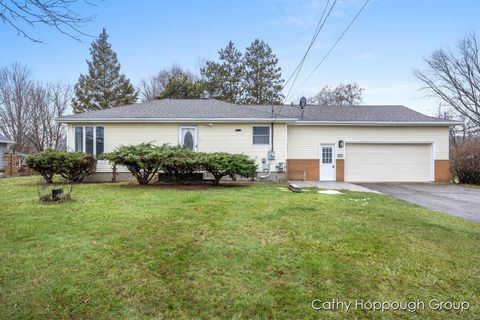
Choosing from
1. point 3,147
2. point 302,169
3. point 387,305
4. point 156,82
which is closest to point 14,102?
point 3,147

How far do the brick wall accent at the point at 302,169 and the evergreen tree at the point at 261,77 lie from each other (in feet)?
54.6

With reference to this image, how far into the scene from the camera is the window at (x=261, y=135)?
1255cm

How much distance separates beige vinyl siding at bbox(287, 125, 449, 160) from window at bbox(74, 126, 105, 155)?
8552mm

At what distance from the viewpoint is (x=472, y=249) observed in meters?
4.08

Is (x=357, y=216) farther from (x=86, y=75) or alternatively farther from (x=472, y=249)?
(x=86, y=75)

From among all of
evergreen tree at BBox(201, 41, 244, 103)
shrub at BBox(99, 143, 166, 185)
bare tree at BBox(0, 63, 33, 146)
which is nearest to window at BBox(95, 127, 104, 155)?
shrub at BBox(99, 143, 166, 185)

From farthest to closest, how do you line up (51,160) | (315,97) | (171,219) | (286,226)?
(315,97) < (51,160) < (171,219) < (286,226)

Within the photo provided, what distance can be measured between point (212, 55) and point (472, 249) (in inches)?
1187

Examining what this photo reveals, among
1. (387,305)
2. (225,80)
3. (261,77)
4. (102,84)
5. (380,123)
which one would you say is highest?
(261,77)

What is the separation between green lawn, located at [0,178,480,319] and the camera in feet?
8.71

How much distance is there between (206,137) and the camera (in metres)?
12.4

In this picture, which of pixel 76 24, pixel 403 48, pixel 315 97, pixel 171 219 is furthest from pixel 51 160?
pixel 315 97

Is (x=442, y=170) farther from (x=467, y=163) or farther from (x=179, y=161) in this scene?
(x=179, y=161)

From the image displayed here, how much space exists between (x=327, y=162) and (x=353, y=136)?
1.77 m
